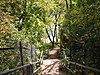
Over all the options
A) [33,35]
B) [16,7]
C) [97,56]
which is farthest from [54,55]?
[97,56]

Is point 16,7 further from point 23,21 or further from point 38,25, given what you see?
point 38,25

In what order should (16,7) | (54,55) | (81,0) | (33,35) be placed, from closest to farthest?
(81,0)
(16,7)
(33,35)
(54,55)

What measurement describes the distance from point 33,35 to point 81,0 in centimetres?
655

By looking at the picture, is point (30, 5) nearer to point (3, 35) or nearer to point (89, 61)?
point (3, 35)

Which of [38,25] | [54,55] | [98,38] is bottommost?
[54,55]

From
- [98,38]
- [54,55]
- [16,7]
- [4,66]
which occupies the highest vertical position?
[16,7]

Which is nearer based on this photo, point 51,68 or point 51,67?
point 51,68

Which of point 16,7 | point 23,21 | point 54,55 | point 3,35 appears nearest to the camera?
point 3,35

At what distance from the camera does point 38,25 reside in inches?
495

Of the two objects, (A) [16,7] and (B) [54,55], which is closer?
(A) [16,7]

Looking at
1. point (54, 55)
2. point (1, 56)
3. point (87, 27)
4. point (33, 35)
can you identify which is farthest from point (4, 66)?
point (54, 55)

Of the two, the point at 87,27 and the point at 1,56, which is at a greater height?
the point at 87,27

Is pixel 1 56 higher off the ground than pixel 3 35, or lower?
lower

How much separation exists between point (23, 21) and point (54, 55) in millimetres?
14288
